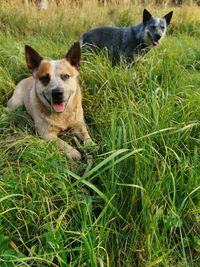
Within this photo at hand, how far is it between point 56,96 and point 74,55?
15.4 inches

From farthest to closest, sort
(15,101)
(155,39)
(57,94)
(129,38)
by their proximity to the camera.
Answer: (129,38), (155,39), (15,101), (57,94)

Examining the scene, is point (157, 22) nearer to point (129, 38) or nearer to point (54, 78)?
point (129, 38)

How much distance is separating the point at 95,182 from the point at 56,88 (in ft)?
2.95

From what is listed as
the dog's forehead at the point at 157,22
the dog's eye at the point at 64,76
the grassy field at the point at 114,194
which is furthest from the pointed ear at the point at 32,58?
the dog's forehead at the point at 157,22

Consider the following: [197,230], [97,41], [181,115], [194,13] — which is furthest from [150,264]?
[194,13]

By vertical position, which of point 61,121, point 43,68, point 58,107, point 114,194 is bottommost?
point 61,121

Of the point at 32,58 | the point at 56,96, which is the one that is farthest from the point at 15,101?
the point at 56,96

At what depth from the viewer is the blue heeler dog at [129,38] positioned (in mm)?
4801

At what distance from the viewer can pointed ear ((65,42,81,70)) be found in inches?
119

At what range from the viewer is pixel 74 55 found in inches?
121

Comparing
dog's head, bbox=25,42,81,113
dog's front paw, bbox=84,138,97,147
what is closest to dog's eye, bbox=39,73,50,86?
dog's head, bbox=25,42,81,113

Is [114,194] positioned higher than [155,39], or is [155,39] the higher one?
[114,194]

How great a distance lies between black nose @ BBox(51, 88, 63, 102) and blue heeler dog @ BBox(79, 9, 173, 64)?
1882 millimetres

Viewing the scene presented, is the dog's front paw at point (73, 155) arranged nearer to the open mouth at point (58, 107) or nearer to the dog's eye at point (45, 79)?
the open mouth at point (58, 107)
